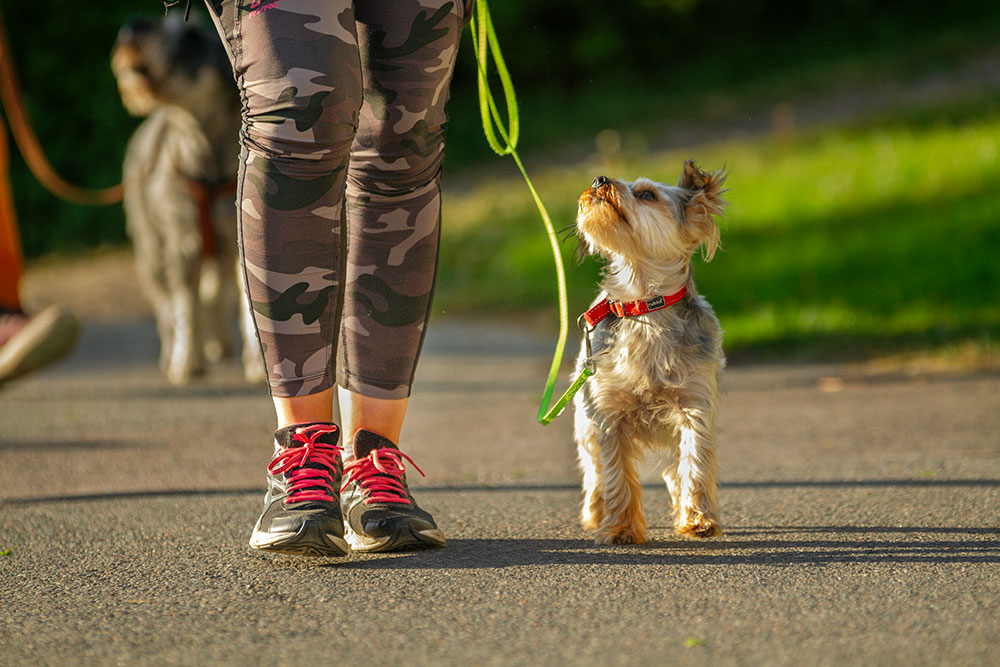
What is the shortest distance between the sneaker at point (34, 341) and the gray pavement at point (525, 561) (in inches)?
17.0

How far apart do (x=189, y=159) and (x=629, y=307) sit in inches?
179

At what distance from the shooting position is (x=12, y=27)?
1933cm

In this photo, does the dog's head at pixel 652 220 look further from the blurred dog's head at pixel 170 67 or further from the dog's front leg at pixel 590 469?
the blurred dog's head at pixel 170 67

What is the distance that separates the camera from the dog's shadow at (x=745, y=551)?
298 cm

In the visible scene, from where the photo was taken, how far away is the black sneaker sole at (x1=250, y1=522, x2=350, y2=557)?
114 inches

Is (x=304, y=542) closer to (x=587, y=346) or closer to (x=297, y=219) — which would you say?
(x=297, y=219)

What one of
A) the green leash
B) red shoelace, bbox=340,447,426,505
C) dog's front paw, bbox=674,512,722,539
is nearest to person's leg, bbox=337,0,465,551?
red shoelace, bbox=340,447,426,505

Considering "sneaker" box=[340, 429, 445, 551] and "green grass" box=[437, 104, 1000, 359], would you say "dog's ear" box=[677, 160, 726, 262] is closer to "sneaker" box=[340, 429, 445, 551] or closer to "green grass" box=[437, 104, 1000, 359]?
"sneaker" box=[340, 429, 445, 551]

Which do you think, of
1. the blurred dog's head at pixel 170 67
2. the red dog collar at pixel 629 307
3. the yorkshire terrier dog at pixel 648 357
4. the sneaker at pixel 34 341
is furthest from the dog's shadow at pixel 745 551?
the blurred dog's head at pixel 170 67

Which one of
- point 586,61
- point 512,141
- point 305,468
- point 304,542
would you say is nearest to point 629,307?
point 512,141

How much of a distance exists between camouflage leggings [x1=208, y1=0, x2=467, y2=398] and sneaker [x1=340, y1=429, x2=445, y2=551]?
0.16 metres

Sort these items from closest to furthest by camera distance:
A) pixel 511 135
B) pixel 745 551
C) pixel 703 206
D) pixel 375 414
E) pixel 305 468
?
1. pixel 305 468
2. pixel 745 551
3. pixel 375 414
4. pixel 703 206
5. pixel 511 135

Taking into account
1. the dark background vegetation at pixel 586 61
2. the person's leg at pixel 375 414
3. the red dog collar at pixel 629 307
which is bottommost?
the person's leg at pixel 375 414

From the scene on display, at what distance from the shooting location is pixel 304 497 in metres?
2.96
